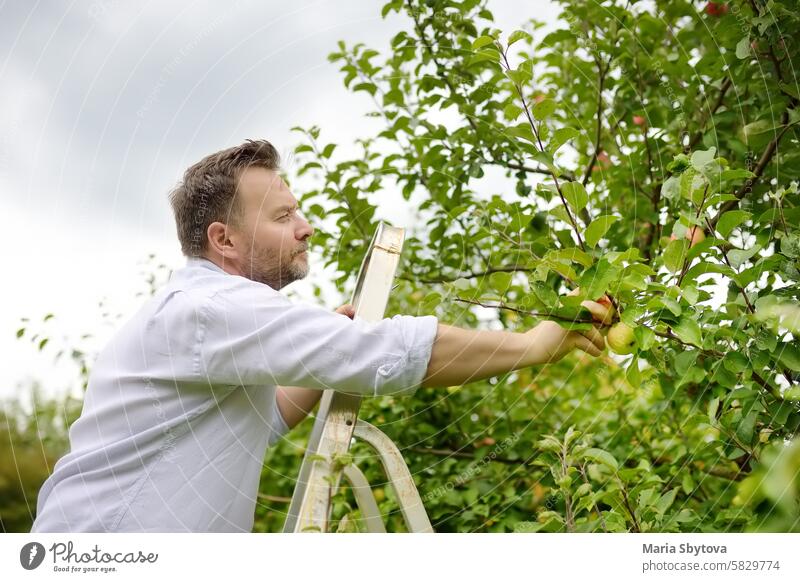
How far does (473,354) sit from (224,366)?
419mm

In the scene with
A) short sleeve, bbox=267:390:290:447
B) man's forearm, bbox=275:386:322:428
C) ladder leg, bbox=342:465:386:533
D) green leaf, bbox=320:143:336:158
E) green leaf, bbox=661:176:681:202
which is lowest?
ladder leg, bbox=342:465:386:533

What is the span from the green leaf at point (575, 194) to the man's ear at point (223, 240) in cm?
66

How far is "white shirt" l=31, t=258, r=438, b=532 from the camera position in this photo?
3.96 ft

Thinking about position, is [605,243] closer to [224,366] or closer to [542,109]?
[542,109]

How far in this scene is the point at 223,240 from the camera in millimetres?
1511

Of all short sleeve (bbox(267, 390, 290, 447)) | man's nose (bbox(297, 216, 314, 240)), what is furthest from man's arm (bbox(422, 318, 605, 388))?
short sleeve (bbox(267, 390, 290, 447))

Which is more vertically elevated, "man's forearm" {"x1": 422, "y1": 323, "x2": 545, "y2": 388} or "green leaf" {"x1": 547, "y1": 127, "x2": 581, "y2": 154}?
"green leaf" {"x1": 547, "y1": 127, "x2": 581, "y2": 154}

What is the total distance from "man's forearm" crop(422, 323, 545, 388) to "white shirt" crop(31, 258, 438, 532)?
29mm

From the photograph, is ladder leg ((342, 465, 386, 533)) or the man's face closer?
ladder leg ((342, 465, 386, 533))

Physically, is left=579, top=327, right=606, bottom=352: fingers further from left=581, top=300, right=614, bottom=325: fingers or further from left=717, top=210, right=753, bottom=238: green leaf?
left=717, top=210, right=753, bottom=238: green leaf

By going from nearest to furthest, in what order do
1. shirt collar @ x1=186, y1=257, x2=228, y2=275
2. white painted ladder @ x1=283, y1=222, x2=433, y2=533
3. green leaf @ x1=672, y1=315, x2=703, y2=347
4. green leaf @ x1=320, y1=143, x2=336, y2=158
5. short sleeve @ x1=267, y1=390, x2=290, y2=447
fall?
green leaf @ x1=672, y1=315, x2=703, y2=347 → white painted ladder @ x1=283, y1=222, x2=433, y2=533 → shirt collar @ x1=186, y1=257, x2=228, y2=275 → short sleeve @ x1=267, y1=390, x2=290, y2=447 → green leaf @ x1=320, y1=143, x2=336, y2=158

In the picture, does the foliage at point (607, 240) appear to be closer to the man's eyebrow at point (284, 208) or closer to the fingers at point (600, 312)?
the fingers at point (600, 312)
